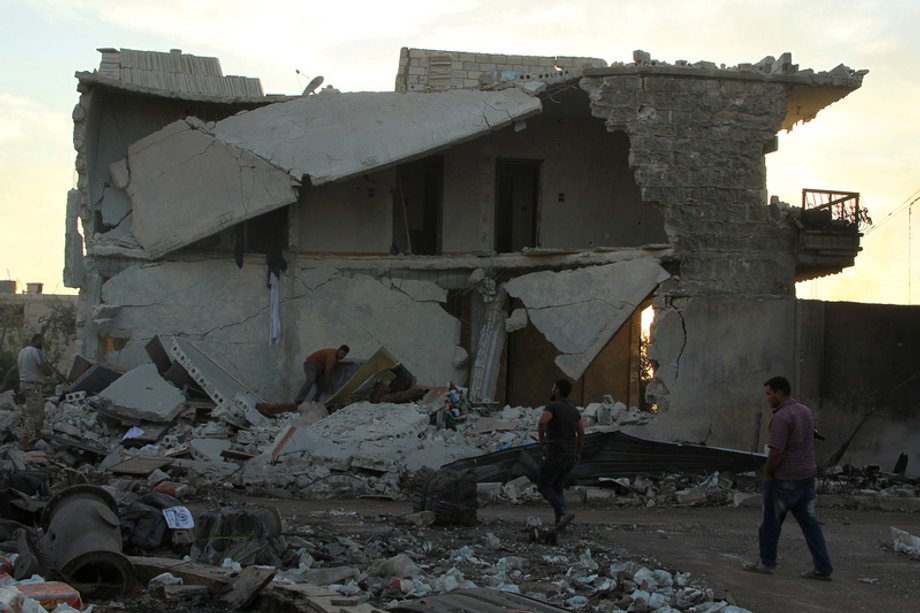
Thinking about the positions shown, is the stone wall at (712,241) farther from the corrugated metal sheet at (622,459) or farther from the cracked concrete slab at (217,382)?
the cracked concrete slab at (217,382)

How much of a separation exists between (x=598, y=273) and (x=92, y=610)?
12.4 metres

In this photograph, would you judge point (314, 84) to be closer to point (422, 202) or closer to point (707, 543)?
point (422, 202)

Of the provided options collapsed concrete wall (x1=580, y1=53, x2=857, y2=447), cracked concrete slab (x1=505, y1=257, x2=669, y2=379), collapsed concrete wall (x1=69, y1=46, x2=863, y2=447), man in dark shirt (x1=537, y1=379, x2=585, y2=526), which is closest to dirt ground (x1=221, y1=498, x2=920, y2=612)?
man in dark shirt (x1=537, y1=379, x2=585, y2=526)

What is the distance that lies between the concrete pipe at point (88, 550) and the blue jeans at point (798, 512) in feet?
14.9

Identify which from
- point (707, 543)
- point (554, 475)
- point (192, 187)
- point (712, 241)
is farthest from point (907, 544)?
point (192, 187)

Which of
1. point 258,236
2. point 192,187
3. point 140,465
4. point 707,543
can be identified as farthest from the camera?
point 258,236

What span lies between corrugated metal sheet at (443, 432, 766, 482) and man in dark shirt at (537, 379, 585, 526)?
3.09m

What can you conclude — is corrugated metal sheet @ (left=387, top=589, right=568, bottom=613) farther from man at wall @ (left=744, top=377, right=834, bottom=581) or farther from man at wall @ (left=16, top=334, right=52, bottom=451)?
man at wall @ (left=16, top=334, right=52, bottom=451)

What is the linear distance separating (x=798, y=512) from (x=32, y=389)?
32.4ft

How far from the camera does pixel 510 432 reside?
15.2 metres

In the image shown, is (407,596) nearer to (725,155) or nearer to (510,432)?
(510,432)

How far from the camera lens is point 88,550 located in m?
7.10

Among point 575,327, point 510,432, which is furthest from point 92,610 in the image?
point 575,327

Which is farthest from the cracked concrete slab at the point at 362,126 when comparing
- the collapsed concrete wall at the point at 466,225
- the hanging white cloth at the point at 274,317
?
the hanging white cloth at the point at 274,317
